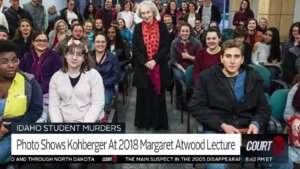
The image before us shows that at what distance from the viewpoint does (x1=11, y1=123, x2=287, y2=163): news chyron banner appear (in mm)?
2131

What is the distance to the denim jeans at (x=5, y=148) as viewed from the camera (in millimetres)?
2338

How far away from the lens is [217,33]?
13.1 feet

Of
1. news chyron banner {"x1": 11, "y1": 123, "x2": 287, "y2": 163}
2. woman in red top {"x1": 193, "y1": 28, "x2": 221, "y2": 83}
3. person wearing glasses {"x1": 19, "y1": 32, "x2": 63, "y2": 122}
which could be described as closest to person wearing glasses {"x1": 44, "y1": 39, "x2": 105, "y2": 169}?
news chyron banner {"x1": 11, "y1": 123, "x2": 287, "y2": 163}

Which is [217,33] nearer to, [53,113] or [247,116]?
[247,116]

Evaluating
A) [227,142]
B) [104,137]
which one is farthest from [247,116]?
[104,137]

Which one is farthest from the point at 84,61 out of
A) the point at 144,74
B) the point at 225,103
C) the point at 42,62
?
the point at 144,74

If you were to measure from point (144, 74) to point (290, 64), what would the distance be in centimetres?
186

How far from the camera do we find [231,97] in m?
2.60

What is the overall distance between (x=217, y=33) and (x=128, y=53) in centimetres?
172

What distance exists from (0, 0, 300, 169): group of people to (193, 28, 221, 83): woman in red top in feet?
0.04

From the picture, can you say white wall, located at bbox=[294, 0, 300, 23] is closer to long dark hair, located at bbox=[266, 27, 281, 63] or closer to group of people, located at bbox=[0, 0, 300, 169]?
group of people, located at bbox=[0, 0, 300, 169]

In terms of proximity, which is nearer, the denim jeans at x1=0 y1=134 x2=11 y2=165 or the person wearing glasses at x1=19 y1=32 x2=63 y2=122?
the denim jeans at x1=0 y1=134 x2=11 y2=165

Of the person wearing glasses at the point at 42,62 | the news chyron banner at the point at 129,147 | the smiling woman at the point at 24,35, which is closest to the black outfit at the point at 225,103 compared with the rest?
the news chyron banner at the point at 129,147

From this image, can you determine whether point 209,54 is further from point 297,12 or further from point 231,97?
point 297,12
